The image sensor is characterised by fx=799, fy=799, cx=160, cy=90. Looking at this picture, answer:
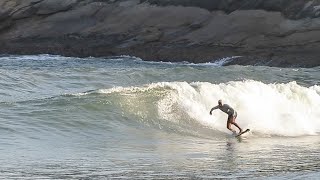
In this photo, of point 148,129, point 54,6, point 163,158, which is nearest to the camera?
point 163,158

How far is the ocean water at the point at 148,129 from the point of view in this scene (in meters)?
10.7

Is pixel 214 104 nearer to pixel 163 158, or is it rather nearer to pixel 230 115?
pixel 230 115

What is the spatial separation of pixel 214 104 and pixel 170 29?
1771 centimetres

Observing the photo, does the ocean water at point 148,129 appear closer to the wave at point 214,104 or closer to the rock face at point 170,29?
the wave at point 214,104

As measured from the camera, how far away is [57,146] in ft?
42.5

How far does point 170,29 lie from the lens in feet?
117

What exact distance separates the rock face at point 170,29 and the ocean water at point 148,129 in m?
9.74

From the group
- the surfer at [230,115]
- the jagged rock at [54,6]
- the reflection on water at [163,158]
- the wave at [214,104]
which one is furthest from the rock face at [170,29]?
the reflection on water at [163,158]

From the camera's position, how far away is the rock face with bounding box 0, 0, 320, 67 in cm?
3309

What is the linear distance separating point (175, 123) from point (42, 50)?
70.7 feet

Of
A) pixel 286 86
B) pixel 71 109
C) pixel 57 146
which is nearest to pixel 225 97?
pixel 286 86

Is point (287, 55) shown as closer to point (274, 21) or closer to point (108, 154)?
point (274, 21)

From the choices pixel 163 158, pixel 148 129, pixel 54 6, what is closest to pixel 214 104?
pixel 148 129

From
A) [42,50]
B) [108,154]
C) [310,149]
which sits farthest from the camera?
[42,50]
